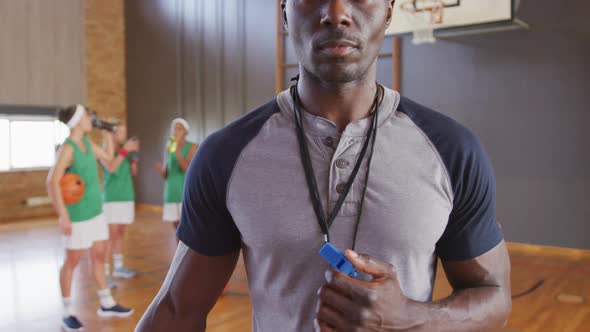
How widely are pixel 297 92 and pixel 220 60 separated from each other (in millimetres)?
7317

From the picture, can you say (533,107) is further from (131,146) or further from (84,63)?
(84,63)

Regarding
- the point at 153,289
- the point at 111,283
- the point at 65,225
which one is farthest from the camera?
the point at 111,283

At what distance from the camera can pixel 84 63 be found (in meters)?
8.72

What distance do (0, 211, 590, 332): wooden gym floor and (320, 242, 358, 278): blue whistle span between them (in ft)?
5.35

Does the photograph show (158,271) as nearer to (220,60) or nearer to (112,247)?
(112,247)

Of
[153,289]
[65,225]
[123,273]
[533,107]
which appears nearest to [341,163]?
[65,225]

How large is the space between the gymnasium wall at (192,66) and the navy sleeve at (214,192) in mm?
6484

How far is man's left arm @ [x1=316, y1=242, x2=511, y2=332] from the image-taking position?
A: 2.27 ft

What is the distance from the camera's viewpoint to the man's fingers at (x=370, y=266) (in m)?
0.67

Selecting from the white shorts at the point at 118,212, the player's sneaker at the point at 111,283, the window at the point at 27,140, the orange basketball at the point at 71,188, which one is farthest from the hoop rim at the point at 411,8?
the window at the point at 27,140

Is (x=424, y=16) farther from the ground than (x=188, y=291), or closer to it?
farther from the ground

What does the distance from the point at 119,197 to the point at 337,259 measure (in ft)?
12.9

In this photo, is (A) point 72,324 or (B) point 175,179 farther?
(B) point 175,179

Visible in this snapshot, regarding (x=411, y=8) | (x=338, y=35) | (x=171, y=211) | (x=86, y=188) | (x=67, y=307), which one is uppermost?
(x=411, y=8)
